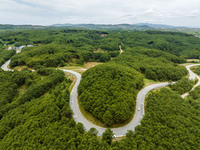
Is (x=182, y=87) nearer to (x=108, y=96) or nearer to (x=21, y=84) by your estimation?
(x=108, y=96)

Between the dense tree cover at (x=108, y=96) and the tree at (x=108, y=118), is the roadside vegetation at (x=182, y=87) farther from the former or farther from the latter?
the tree at (x=108, y=118)

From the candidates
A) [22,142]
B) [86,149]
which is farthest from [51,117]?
[86,149]

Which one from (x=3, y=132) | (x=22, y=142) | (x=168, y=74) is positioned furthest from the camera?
(x=168, y=74)

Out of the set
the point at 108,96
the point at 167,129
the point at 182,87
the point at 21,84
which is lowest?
the point at 182,87

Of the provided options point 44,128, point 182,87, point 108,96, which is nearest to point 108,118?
point 108,96

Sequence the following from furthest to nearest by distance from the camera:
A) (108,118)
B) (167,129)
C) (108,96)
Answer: (108,96), (108,118), (167,129)

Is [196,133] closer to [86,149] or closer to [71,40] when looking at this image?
[86,149]
